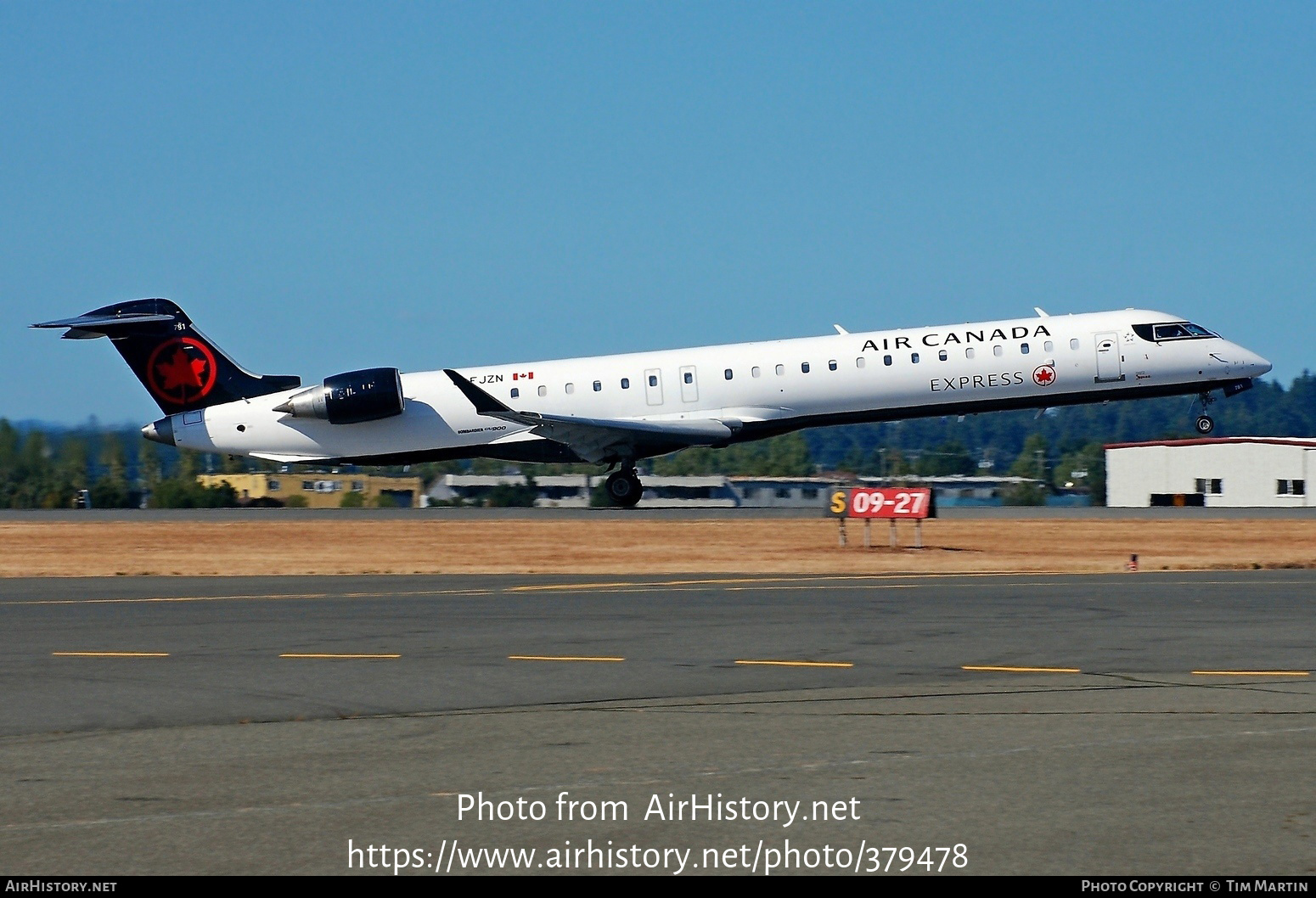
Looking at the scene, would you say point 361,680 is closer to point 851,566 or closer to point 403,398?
point 851,566

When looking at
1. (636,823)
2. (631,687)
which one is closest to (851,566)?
(631,687)

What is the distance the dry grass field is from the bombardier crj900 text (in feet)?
7.92

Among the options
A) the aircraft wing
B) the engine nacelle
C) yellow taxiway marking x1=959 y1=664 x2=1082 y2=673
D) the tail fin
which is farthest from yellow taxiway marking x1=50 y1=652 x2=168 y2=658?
the tail fin

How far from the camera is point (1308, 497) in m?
56.5

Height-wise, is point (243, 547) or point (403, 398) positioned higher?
point (403, 398)

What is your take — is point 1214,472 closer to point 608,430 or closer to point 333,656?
point 608,430

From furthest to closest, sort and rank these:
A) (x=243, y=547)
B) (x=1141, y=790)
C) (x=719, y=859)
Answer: (x=243, y=547) → (x=1141, y=790) → (x=719, y=859)

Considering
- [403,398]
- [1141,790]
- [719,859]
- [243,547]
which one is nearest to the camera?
[719,859]

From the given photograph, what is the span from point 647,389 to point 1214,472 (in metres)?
33.1

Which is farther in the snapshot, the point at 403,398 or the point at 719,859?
the point at 403,398

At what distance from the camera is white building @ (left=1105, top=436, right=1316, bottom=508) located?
57.8m

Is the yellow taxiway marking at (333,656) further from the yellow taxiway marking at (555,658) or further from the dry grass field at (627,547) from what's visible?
the dry grass field at (627,547)

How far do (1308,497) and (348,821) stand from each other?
5604cm

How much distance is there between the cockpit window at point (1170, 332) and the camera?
116ft
